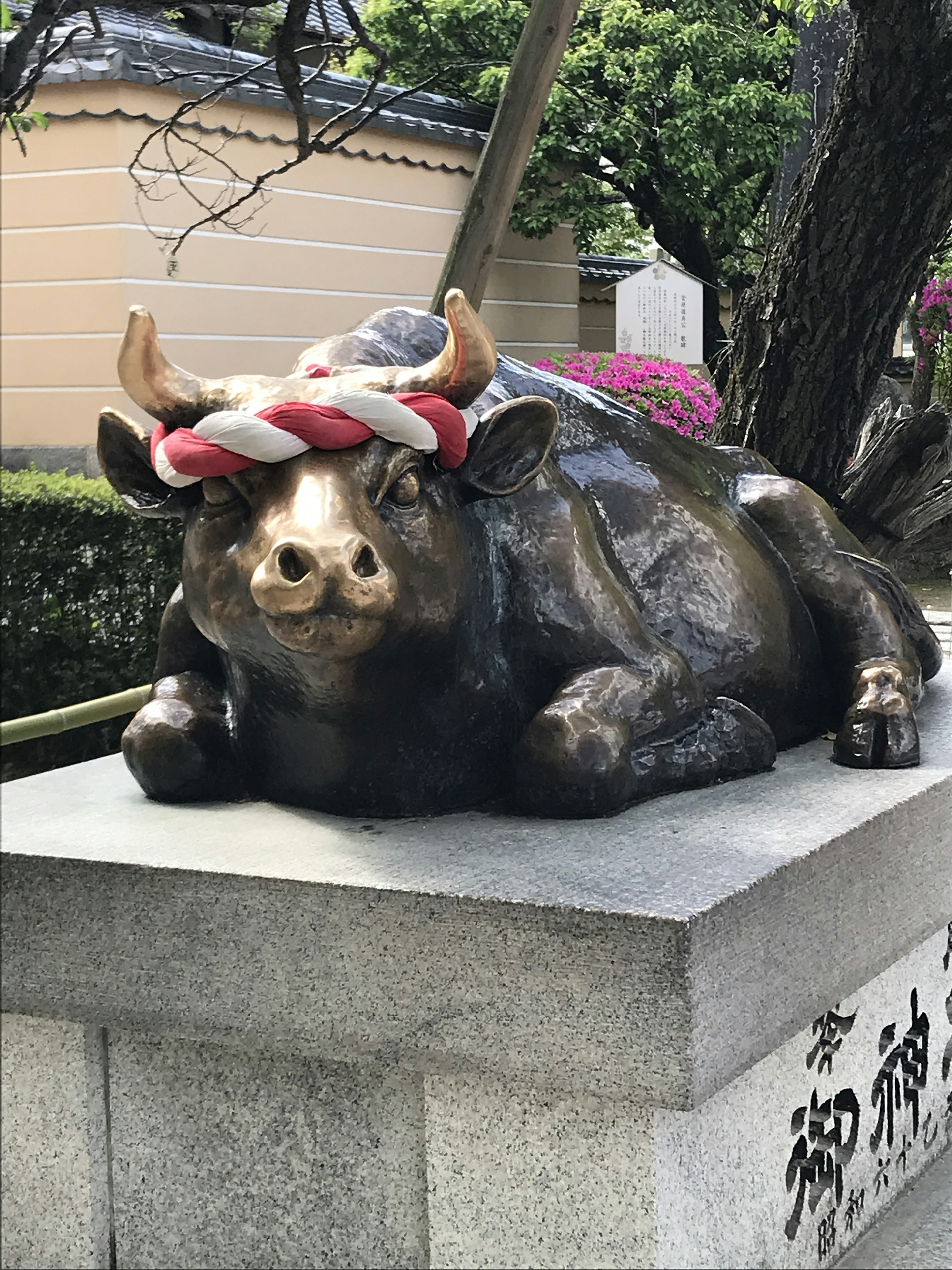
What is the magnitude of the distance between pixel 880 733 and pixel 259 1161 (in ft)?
4.19

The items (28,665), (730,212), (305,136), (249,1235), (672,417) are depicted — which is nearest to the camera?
(249,1235)

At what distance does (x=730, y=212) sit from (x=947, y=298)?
6458 mm

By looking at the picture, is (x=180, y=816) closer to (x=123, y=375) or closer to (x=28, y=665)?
(x=123, y=375)

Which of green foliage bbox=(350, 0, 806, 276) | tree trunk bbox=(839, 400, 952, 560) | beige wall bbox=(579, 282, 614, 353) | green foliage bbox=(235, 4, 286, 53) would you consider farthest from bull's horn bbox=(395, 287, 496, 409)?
beige wall bbox=(579, 282, 614, 353)

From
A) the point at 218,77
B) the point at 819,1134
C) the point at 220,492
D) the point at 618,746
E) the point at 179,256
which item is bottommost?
the point at 819,1134

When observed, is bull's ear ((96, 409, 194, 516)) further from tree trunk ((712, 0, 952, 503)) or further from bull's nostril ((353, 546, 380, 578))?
tree trunk ((712, 0, 952, 503))

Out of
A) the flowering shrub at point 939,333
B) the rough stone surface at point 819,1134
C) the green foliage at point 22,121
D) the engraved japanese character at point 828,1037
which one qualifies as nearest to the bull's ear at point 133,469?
the rough stone surface at point 819,1134

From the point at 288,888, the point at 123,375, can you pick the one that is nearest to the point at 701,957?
the point at 288,888

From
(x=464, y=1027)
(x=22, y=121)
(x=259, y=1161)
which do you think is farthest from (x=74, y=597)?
(x=464, y=1027)

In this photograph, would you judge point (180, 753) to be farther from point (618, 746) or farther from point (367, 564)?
point (618, 746)

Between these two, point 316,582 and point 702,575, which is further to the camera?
point 702,575

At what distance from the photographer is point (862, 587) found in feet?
9.22

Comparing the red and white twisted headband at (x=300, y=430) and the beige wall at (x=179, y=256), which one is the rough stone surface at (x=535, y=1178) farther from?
the beige wall at (x=179, y=256)

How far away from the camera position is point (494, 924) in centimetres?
190
